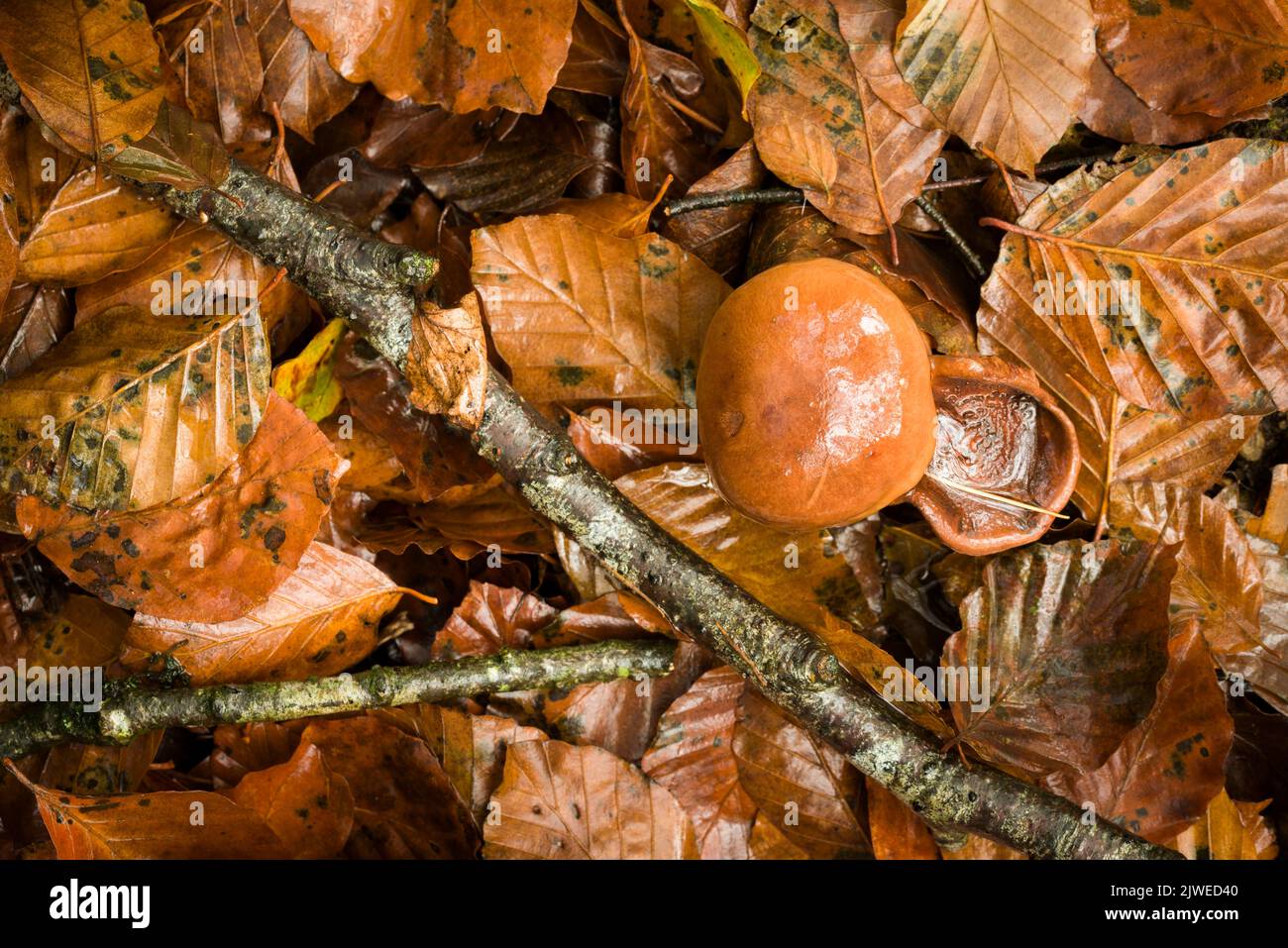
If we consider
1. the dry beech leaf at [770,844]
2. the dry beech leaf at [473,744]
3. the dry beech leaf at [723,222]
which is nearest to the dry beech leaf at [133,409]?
the dry beech leaf at [473,744]

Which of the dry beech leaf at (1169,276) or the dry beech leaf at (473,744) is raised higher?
the dry beech leaf at (1169,276)

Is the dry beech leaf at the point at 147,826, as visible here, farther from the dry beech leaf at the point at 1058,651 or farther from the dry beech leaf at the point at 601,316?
the dry beech leaf at the point at 1058,651

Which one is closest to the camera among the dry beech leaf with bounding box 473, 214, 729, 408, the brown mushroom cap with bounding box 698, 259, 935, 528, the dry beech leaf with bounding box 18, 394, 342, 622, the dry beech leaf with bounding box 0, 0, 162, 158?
the brown mushroom cap with bounding box 698, 259, 935, 528

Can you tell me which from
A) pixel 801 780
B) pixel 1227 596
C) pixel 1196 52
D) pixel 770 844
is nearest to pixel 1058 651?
pixel 1227 596

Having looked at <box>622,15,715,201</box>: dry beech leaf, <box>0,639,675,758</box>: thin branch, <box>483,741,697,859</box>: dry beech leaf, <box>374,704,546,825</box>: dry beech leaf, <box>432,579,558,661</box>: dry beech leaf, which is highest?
<box>622,15,715,201</box>: dry beech leaf

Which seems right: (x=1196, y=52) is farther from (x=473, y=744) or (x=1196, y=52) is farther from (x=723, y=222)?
(x=473, y=744)

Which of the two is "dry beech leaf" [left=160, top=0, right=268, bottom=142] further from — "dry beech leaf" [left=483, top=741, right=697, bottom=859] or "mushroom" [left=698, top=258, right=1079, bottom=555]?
"dry beech leaf" [left=483, top=741, right=697, bottom=859]

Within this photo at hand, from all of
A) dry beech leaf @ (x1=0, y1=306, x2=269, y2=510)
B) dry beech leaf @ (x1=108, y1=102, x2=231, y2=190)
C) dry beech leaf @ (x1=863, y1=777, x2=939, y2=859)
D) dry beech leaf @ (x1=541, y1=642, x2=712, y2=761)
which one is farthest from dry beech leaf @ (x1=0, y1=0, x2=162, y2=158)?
dry beech leaf @ (x1=863, y1=777, x2=939, y2=859)
